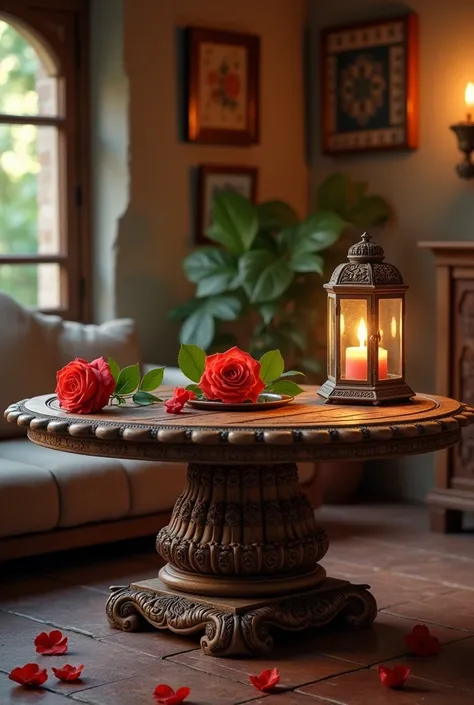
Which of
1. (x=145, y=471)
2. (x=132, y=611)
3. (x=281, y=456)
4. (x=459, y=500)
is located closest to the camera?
(x=281, y=456)

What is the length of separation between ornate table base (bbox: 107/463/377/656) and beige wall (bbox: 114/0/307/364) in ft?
6.74

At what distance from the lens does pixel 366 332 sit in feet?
11.0

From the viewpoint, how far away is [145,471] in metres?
4.37

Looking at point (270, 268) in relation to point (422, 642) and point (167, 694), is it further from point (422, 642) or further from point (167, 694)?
point (167, 694)

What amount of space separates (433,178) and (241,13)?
1.13m

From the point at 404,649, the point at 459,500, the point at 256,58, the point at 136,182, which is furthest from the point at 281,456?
the point at 256,58

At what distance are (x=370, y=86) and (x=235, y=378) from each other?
2.60 m

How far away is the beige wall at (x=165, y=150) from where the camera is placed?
17.3ft

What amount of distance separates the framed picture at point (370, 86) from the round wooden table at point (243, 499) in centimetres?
219

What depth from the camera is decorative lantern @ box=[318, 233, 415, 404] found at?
3.35 m

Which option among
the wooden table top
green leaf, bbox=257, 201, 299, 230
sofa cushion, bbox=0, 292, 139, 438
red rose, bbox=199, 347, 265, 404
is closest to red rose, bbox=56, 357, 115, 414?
the wooden table top

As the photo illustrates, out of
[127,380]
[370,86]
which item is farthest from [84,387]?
[370,86]

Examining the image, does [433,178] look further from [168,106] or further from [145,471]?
[145,471]

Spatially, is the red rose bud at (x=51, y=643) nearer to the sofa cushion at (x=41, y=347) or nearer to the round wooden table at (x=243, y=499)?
the round wooden table at (x=243, y=499)
